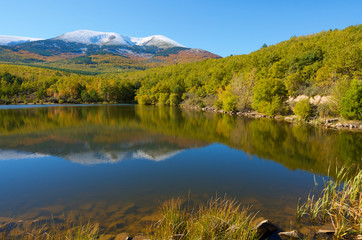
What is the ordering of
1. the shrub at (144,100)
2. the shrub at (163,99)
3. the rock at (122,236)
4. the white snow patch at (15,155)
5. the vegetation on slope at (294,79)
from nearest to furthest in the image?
the rock at (122,236) → the white snow patch at (15,155) → the vegetation on slope at (294,79) → the shrub at (163,99) → the shrub at (144,100)

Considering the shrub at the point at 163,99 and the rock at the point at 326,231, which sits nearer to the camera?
the rock at the point at 326,231

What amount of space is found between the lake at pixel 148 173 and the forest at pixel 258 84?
16.4 meters

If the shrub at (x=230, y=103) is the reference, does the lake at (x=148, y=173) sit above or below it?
below

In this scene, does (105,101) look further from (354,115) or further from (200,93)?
(354,115)

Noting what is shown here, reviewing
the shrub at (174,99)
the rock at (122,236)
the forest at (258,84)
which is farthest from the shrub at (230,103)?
the rock at (122,236)

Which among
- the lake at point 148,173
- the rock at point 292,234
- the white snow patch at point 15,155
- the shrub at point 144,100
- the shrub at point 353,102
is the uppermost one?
the shrub at point 353,102

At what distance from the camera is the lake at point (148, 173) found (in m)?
6.75

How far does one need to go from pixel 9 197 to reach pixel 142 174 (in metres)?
5.23

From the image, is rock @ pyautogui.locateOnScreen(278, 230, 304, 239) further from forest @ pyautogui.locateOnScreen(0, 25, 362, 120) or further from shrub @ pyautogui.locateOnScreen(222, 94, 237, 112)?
shrub @ pyautogui.locateOnScreen(222, 94, 237, 112)

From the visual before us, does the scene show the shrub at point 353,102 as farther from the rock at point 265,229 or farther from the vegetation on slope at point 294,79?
the rock at point 265,229

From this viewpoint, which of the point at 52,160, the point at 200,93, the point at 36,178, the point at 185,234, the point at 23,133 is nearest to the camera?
the point at 185,234

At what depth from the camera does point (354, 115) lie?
79.0ft

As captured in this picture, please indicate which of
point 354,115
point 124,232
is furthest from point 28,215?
point 354,115

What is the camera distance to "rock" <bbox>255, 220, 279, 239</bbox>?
→ 5.31m
